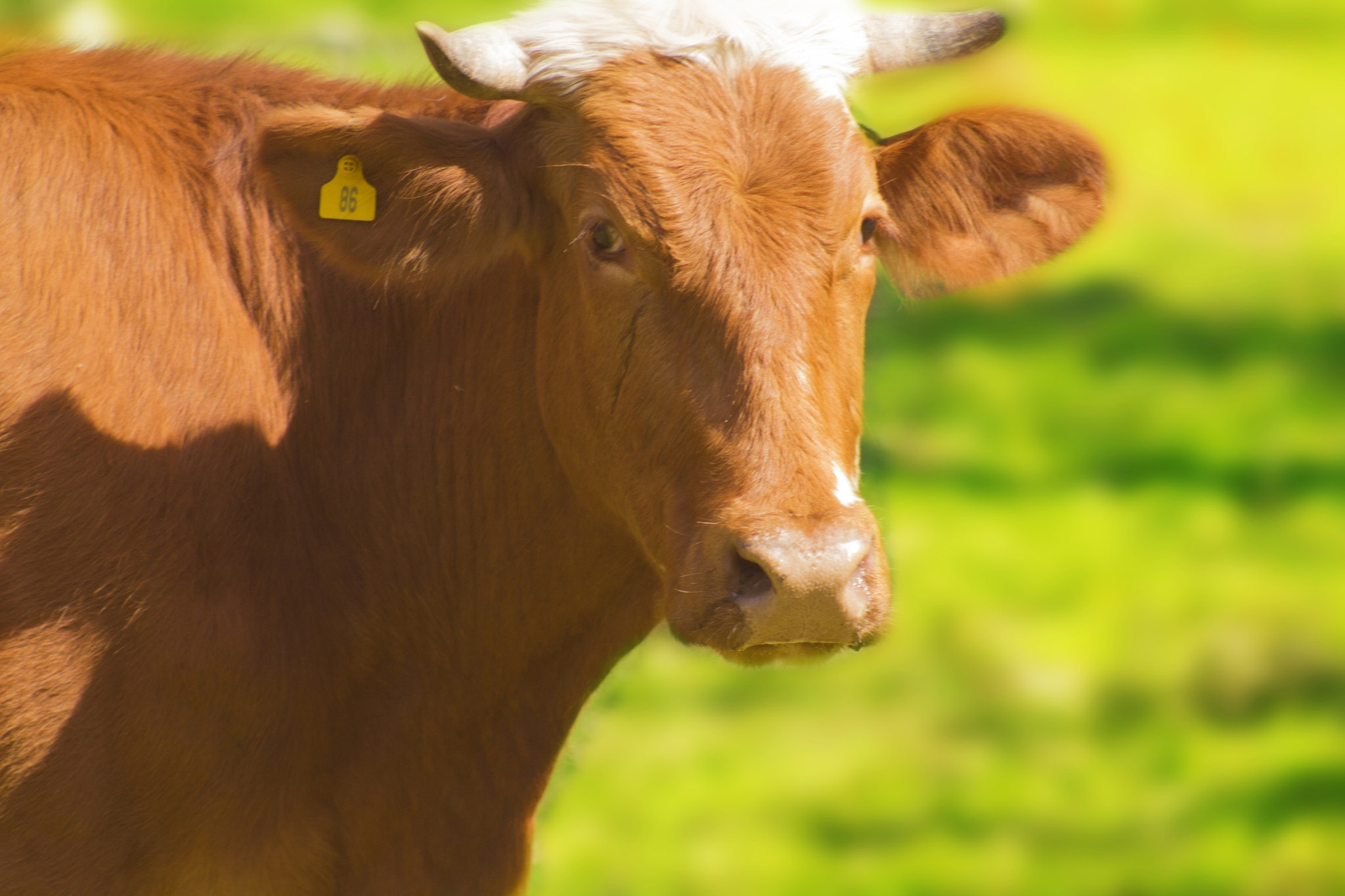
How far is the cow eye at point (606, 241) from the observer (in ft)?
8.68

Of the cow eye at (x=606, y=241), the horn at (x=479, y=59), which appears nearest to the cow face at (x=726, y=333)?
the cow eye at (x=606, y=241)

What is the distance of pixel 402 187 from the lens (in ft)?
9.20

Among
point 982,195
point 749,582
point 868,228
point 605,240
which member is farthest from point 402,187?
point 982,195

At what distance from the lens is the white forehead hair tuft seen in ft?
8.91

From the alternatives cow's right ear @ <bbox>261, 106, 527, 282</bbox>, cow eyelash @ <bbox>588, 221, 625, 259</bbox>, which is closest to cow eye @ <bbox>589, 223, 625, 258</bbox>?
cow eyelash @ <bbox>588, 221, 625, 259</bbox>

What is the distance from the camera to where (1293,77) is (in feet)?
26.1

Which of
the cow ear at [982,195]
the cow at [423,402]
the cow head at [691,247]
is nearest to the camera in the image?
the cow head at [691,247]

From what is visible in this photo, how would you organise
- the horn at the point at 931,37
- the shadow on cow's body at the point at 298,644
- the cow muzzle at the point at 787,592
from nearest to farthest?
the cow muzzle at the point at 787,592
the shadow on cow's body at the point at 298,644
the horn at the point at 931,37

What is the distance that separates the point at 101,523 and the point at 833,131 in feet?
5.30

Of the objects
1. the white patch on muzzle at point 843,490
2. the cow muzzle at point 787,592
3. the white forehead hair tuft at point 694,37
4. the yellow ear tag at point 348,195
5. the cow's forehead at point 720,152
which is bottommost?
the cow muzzle at point 787,592

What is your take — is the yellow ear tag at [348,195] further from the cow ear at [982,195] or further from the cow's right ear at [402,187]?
the cow ear at [982,195]

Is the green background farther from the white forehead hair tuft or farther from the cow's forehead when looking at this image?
the cow's forehead

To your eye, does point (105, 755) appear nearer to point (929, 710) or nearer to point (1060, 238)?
point (1060, 238)

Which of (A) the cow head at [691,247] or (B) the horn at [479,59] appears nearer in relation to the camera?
(A) the cow head at [691,247]
